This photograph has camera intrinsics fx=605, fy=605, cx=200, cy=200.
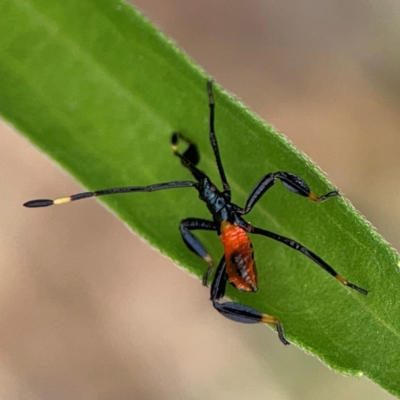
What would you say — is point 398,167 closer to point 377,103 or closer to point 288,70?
point 377,103

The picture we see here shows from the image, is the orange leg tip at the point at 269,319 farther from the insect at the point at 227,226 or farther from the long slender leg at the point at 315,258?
the long slender leg at the point at 315,258

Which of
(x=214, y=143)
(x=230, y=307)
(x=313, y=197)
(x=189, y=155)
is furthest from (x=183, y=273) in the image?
(x=313, y=197)

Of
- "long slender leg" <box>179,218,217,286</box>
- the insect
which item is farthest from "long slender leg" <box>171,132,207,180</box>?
"long slender leg" <box>179,218,217,286</box>

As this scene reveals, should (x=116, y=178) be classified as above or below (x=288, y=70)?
below

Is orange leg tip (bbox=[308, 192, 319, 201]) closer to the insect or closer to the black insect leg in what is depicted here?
the insect

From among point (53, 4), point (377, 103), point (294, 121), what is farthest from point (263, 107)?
point (53, 4)

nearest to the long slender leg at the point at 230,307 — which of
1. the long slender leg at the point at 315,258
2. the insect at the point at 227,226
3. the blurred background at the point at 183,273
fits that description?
the insect at the point at 227,226
